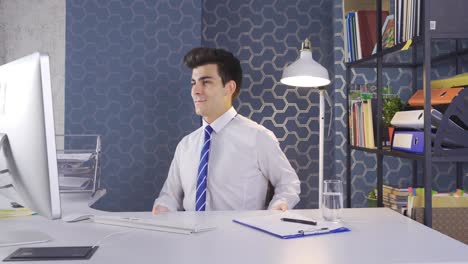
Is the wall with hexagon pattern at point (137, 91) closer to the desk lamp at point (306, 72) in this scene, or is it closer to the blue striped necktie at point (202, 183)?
the desk lamp at point (306, 72)

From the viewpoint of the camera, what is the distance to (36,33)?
4.11 meters

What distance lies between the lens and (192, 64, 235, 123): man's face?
97.3 inches

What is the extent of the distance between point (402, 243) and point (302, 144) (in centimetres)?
234

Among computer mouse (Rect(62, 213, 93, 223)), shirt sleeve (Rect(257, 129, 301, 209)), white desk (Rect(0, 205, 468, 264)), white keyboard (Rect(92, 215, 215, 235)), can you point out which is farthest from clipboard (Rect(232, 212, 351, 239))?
shirt sleeve (Rect(257, 129, 301, 209))

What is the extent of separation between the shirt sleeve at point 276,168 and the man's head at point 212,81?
279 mm

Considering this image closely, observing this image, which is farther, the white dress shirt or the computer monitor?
the white dress shirt

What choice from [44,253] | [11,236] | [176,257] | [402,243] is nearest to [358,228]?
[402,243]

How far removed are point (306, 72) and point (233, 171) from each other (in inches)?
34.8

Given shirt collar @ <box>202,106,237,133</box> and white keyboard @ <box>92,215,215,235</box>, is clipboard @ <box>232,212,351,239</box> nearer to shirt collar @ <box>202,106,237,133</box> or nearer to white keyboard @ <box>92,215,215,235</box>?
white keyboard @ <box>92,215,215,235</box>

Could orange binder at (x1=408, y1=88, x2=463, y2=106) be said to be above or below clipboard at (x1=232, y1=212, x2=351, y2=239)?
above

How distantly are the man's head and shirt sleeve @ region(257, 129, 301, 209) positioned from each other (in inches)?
11.0

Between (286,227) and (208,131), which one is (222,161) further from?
(286,227)

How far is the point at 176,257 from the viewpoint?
117cm

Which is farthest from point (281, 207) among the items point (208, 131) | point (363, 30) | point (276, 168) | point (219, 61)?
point (363, 30)
